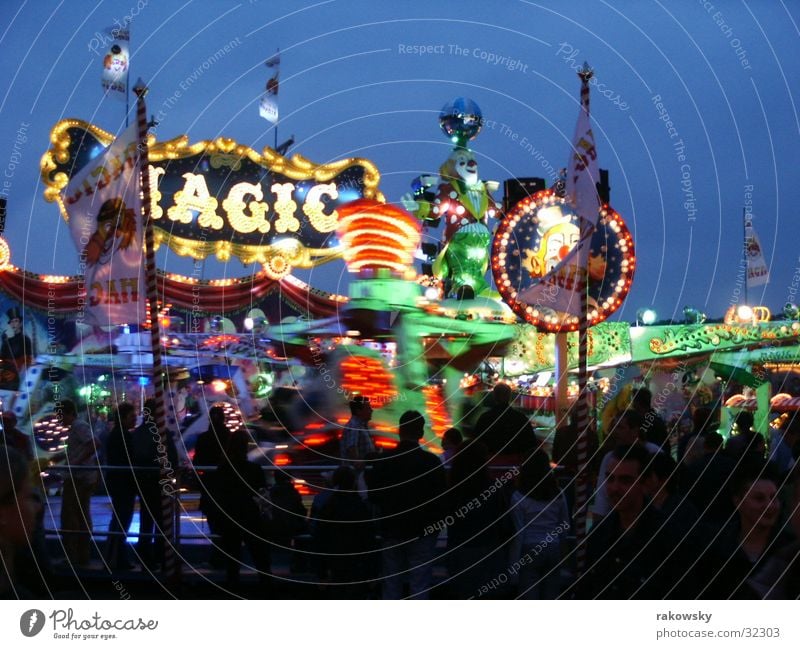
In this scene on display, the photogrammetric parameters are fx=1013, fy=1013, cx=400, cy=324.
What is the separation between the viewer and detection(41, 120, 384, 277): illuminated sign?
65.4 ft

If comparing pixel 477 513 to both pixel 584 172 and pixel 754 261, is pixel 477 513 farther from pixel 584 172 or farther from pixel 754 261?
pixel 754 261

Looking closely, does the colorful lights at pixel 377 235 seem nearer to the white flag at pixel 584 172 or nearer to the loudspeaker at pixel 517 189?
the white flag at pixel 584 172

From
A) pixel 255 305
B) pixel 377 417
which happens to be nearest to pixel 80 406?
pixel 255 305

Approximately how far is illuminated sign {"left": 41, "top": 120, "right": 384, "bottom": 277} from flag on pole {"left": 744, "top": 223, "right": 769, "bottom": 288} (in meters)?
7.67

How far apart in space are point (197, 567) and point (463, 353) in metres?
7.07

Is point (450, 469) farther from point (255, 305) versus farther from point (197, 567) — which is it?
point (255, 305)

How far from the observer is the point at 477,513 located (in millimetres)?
8055

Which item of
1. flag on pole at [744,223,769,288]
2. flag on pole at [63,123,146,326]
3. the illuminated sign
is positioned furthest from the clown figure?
flag on pole at [63,123,146,326]

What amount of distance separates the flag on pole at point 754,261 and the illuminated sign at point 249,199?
7.67 meters

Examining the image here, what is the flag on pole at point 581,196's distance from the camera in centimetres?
828

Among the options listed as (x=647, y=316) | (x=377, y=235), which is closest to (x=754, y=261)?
(x=377, y=235)

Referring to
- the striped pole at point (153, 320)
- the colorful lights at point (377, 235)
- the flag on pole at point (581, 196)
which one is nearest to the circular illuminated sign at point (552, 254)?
the colorful lights at point (377, 235)

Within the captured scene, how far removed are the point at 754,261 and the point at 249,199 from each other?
10.3m

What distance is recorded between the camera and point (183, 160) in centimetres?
1997
